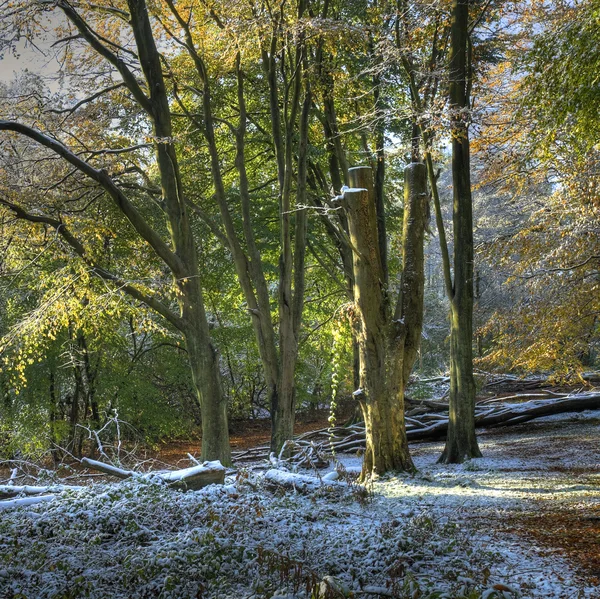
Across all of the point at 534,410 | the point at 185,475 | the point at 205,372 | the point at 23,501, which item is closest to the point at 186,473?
the point at 185,475

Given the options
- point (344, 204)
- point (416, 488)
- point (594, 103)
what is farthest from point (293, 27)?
point (416, 488)

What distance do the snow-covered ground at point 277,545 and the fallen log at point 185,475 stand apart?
177mm

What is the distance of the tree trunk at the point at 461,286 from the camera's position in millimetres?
9047

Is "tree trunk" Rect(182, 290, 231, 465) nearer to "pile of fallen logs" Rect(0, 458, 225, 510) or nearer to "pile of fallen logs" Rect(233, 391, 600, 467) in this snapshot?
"pile of fallen logs" Rect(0, 458, 225, 510)

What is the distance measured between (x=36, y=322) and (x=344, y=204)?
14.9 feet

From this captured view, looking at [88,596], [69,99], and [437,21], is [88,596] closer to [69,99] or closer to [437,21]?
[69,99]

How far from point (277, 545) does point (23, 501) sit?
2.34 metres

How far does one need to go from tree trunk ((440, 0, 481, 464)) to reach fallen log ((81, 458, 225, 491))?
446cm

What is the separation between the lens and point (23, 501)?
509cm

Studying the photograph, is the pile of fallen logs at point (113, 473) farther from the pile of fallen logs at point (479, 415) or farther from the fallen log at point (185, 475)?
the pile of fallen logs at point (479, 415)

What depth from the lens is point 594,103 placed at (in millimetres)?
4559

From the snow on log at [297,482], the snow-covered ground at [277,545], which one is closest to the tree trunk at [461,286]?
the snow-covered ground at [277,545]

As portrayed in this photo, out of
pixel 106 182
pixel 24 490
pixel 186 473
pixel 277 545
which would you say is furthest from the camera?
pixel 106 182

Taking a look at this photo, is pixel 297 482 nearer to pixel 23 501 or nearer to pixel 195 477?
pixel 195 477
